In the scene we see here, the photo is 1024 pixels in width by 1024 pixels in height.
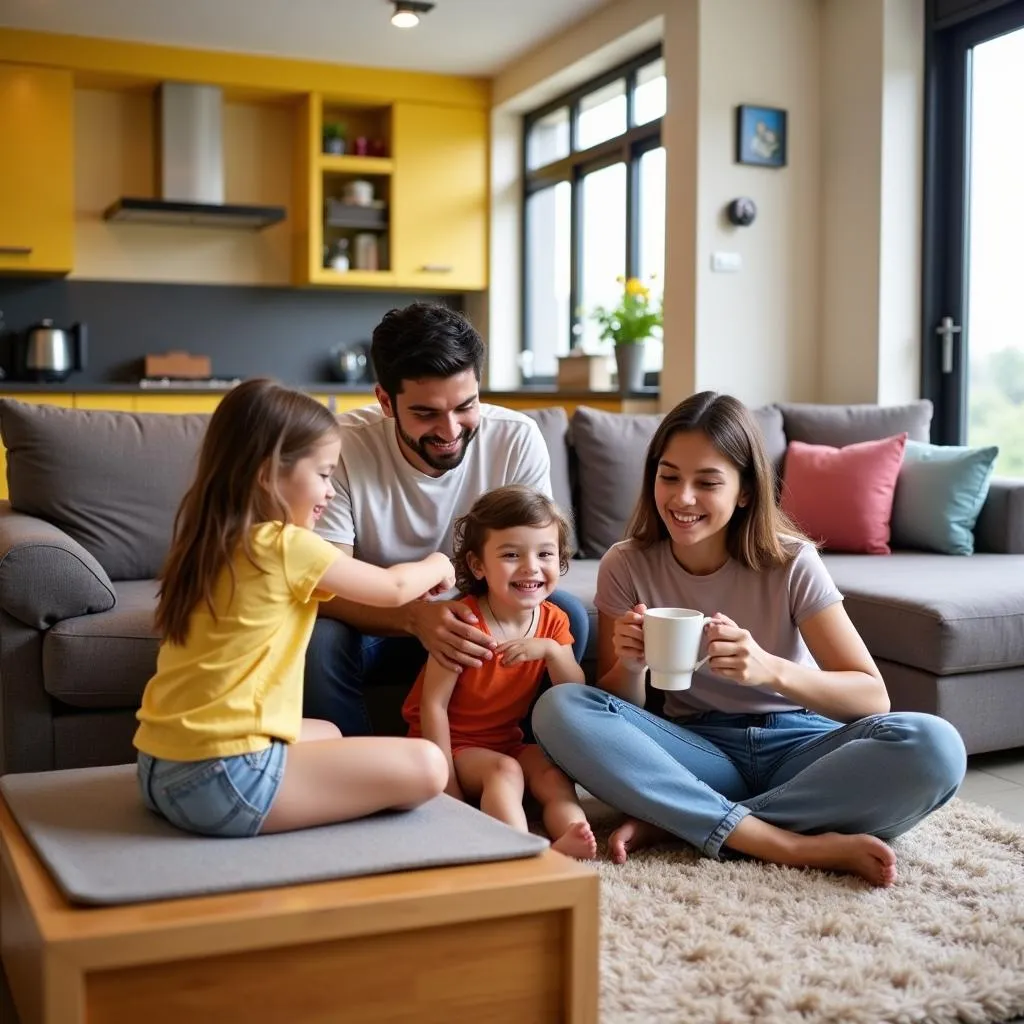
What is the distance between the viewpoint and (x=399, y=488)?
102 inches

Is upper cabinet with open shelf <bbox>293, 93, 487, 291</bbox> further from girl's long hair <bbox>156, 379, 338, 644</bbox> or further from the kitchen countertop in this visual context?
girl's long hair <bbox>156, 379, 338, 644</bbox>

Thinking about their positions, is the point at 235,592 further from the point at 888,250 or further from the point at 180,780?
the point at 888,250

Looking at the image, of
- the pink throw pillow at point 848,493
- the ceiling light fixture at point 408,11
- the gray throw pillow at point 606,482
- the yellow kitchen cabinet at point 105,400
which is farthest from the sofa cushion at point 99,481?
the ceiling light fixture at point 408,11

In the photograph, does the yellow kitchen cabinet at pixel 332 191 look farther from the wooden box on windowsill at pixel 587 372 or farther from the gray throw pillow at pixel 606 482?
the gray throw pillow at pixel 606 482

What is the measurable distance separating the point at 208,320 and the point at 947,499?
4.56 metres

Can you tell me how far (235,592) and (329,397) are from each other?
16.0 ft

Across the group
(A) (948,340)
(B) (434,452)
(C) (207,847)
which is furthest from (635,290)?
(C) (207,847)

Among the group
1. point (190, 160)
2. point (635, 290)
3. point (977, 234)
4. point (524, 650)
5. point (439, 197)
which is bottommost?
point (524, 650)

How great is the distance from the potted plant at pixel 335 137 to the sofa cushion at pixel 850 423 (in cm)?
355

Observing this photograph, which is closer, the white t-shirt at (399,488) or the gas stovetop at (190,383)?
the white t-shirt at (399,488)

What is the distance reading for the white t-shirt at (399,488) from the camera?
2.56 metres

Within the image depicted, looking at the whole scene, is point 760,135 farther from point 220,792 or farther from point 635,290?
point 220,792

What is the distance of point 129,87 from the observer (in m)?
6.70

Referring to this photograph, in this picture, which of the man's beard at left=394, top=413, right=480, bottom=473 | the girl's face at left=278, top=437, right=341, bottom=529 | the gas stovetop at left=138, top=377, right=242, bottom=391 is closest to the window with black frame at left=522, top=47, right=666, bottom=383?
the gas stovetop at left=138, top=377, right=242, bottom=391
